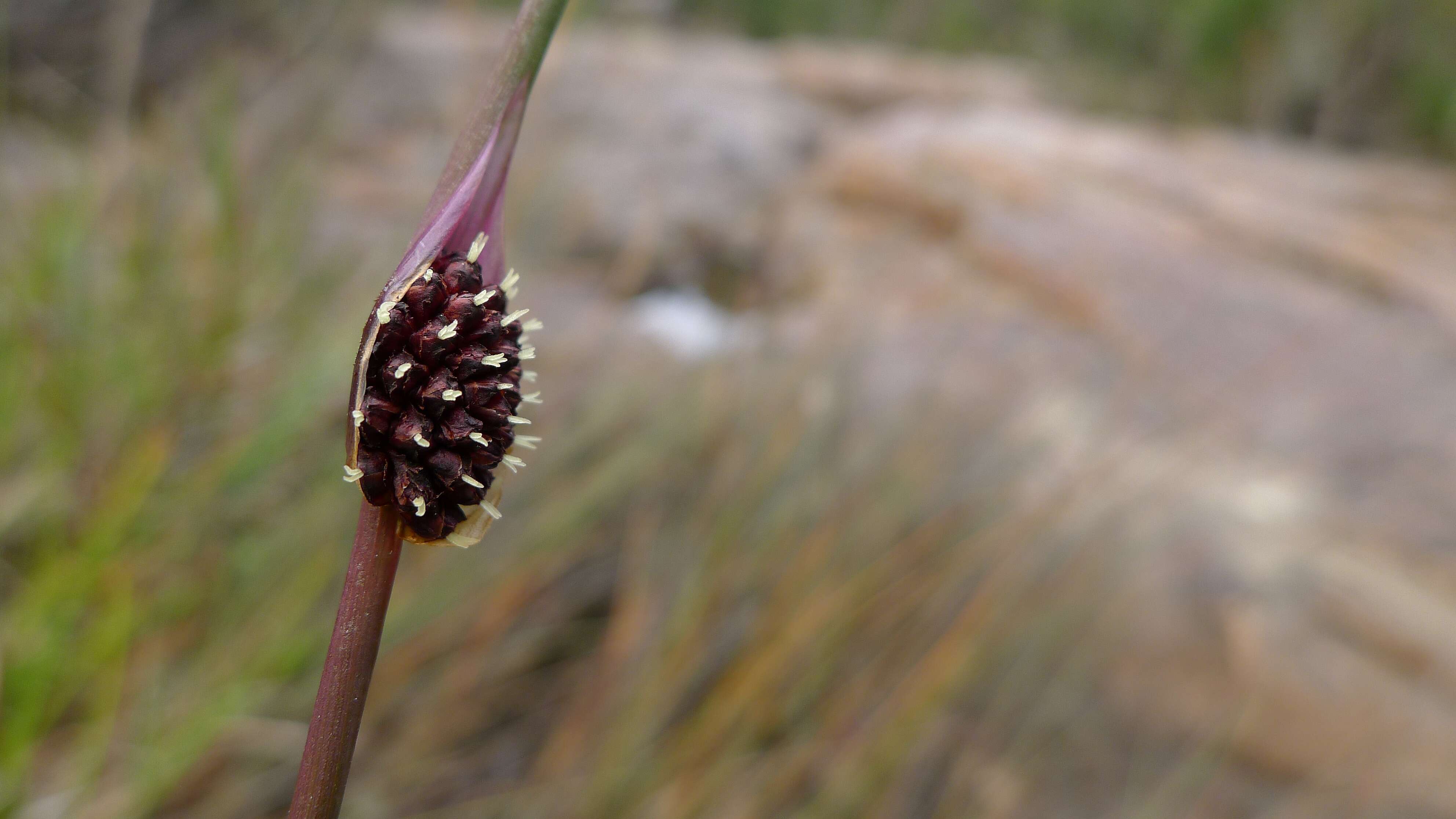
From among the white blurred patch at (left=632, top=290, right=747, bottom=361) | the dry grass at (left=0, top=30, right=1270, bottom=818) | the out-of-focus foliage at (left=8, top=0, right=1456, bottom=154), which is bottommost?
the dry grass at (left=0, top=30, right=1270, bottom=818)

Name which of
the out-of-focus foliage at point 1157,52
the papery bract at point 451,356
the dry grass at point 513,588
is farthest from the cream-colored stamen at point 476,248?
the out-of-focus foliage at point 1157,52

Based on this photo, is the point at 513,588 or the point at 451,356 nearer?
the point at 451,356

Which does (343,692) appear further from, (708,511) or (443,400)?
(708,511)

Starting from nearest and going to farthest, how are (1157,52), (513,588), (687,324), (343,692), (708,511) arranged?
(343,692) < (513,588) < (708,511) < (687,324) < (1157,52)

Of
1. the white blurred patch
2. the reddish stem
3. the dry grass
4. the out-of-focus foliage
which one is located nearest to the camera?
the reddish stem

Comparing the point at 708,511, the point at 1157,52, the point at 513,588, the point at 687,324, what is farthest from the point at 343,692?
the point at 1157,52

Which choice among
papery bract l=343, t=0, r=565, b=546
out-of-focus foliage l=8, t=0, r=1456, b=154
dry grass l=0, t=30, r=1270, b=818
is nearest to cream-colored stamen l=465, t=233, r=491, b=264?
papery bract l=343, t=0, r=565, b=546

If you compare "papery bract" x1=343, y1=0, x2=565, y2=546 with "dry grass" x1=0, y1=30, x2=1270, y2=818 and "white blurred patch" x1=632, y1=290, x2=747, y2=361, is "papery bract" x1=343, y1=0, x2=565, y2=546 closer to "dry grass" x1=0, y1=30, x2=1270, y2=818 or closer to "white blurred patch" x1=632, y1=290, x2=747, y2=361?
"dry grass" x1=0, y1=30, x2=1270, y2=818
